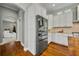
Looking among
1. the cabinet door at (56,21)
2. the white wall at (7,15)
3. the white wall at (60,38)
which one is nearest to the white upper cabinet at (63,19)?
the cabinet door at (56,21)

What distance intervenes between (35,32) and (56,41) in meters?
0.40

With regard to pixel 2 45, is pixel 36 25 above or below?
above

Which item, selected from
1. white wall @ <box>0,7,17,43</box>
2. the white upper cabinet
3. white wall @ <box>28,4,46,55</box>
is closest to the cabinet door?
the white upper cabinet

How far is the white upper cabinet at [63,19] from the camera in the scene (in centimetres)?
206

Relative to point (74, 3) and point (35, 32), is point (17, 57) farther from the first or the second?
point (74, 3)

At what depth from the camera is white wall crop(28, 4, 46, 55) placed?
2096mm

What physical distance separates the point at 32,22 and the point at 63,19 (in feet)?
1.75

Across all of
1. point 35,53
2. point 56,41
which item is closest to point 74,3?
point 56,41

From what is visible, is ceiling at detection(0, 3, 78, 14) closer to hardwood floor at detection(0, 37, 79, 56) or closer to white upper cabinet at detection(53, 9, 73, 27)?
white upper cabinet at detection(53, 9, 73, 27)

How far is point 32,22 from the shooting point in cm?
211

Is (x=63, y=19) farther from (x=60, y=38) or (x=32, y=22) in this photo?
(x=32, y=22)

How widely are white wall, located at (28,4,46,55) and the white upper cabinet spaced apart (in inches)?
9.5

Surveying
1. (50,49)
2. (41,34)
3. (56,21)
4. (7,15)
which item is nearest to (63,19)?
(56,21)

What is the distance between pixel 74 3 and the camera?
6.88 ft
